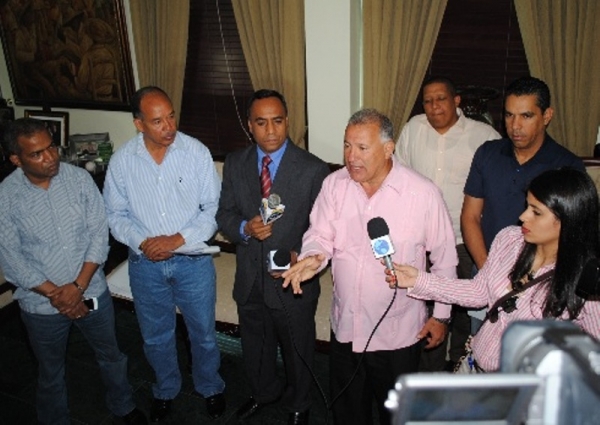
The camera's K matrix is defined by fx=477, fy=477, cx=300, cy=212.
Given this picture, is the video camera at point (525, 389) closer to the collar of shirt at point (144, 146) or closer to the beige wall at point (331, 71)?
the collar of shirt at point (144, 146)

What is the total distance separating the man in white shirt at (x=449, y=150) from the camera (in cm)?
315

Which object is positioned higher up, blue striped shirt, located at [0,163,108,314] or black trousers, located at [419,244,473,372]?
blue striped shirt, located at [0,163,108,314]

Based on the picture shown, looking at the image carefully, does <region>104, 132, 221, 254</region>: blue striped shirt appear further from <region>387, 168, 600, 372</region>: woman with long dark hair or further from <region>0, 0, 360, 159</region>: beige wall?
<region>0, 0, 360, 159</region>: beige wall

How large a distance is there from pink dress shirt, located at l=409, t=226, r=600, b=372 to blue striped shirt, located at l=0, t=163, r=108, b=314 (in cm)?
185

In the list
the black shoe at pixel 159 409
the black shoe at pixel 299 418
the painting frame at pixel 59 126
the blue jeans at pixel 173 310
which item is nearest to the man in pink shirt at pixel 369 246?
the black shoe at pixel 299 418

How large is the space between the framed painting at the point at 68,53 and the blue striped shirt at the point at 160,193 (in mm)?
2617

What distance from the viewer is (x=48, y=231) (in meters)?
2.59

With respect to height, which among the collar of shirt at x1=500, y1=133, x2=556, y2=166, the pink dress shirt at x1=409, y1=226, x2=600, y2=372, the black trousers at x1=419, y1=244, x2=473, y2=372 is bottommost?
the black trousers at x1=419, y1=244, x2=473, y2=372

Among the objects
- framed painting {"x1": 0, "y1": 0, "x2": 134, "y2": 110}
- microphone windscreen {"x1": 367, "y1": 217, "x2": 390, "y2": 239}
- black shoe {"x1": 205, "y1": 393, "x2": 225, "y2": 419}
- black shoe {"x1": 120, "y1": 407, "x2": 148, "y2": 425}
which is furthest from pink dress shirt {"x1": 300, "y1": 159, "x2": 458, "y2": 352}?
framed painting {"x1": 0, "y1": 0, "x2": 134, "y2": 110}

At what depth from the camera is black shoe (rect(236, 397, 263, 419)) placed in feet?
10.3

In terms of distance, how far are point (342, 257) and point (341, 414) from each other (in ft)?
3.17

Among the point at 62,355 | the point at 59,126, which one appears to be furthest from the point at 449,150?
the point at 59,126

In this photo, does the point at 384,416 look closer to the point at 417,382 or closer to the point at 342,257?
the point at 342,257

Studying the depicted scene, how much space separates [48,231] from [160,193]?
2.04 feet
